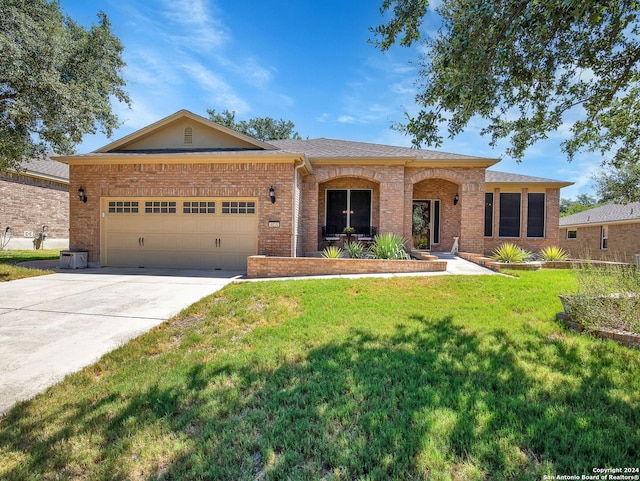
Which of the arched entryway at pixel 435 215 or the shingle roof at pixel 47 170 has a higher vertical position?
the shingle roof at pixel 47 170

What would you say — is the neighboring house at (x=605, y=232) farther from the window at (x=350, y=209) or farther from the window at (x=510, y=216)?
the window at (x=350, y=209)

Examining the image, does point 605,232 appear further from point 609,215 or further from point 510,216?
point 510,216

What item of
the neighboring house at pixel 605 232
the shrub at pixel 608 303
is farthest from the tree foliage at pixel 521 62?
the neighboring house at pixel 605 232

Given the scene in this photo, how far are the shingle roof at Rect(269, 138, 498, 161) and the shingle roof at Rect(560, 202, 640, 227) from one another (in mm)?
13481

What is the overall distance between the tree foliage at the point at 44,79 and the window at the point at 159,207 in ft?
8.84

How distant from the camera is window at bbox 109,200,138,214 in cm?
1089

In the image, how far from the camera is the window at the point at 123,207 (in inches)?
429

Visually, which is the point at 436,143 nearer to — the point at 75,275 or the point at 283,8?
the point at 283,8

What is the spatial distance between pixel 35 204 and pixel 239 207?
46.3 feet

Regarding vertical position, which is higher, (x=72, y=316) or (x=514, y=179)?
(x=514, y=179)

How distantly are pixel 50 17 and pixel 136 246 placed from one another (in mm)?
7751

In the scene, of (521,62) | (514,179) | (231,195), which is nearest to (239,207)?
(231,195)

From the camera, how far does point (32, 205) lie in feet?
54.3

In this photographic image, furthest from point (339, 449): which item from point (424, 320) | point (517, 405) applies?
point (424, 320)
